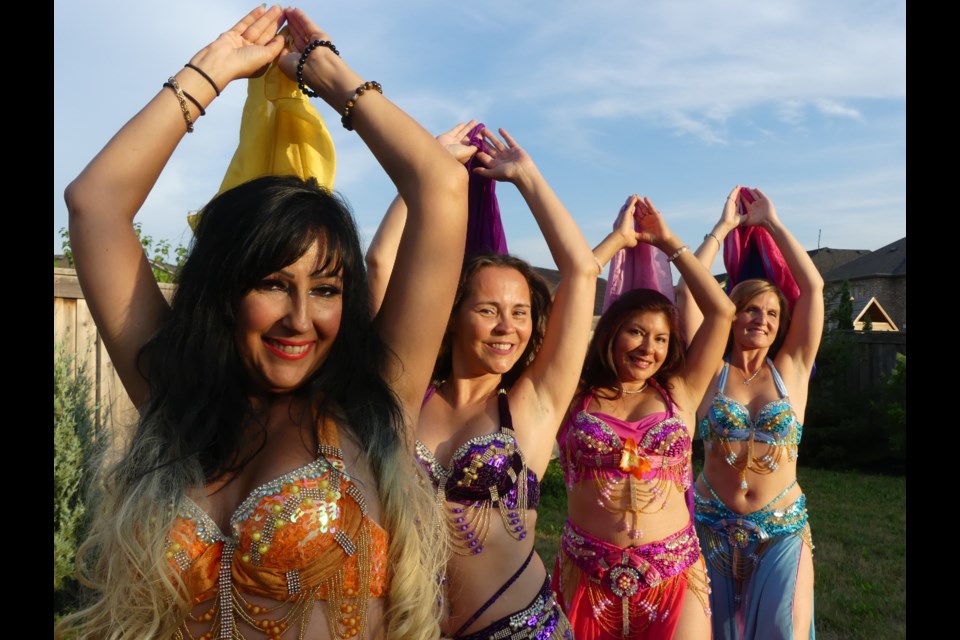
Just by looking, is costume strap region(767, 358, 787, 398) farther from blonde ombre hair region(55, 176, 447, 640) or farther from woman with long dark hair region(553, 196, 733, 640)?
blonde ombre hair region(55, 176, 447, 640)

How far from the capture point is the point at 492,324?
8.78ft

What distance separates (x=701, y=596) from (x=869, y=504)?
19.6ft

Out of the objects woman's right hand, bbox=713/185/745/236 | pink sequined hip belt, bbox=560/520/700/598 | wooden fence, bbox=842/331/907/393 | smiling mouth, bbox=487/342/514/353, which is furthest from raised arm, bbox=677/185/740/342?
wooden fence, bbox=842/331/907/393

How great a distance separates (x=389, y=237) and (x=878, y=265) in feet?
80.5

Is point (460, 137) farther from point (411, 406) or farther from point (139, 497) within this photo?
point (139, 497)

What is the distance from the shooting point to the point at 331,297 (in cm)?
178

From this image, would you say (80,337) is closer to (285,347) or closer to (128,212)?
(128,212)

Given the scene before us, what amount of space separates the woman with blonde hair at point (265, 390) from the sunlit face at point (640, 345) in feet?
5.76

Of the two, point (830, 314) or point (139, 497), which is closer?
point (139, 497)

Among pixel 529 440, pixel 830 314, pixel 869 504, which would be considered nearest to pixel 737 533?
pixel 529 440

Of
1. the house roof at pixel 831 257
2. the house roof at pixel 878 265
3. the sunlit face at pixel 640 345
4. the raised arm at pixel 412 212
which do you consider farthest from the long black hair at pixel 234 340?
the house roof at pixel 831 257

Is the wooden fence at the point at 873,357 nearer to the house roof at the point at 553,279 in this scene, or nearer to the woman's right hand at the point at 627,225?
the house roof at the point at 553,279

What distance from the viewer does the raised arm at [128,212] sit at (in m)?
1.72
